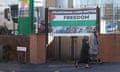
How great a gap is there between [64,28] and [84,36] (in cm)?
139

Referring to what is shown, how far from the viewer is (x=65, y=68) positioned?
22375 millimetres

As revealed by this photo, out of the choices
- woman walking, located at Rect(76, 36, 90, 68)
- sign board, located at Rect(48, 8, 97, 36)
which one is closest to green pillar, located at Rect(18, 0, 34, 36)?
sign board, located at Rect(48, 8, 97, 36)

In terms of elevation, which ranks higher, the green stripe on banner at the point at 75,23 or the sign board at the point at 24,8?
the sign board at the point at 24,8

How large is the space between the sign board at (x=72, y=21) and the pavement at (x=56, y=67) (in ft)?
7.14

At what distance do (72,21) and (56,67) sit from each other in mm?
4055

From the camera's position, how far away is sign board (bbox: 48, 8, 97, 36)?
2570 cm

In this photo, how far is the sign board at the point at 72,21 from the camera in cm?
2570

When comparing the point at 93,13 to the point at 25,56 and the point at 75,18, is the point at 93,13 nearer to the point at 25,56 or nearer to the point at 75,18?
the point at 75,18

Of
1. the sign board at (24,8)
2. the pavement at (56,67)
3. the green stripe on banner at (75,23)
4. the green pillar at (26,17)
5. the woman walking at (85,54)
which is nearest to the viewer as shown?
the pavement at (56,67)

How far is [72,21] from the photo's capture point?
1023 inches

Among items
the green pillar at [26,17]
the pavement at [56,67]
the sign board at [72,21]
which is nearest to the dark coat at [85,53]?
the pavement at [56,67]

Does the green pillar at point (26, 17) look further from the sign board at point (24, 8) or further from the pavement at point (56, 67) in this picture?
the pavement at point (56, 67)

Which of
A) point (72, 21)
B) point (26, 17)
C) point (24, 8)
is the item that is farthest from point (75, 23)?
point (24, 8)

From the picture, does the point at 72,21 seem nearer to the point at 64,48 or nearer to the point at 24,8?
the point at 64,48
